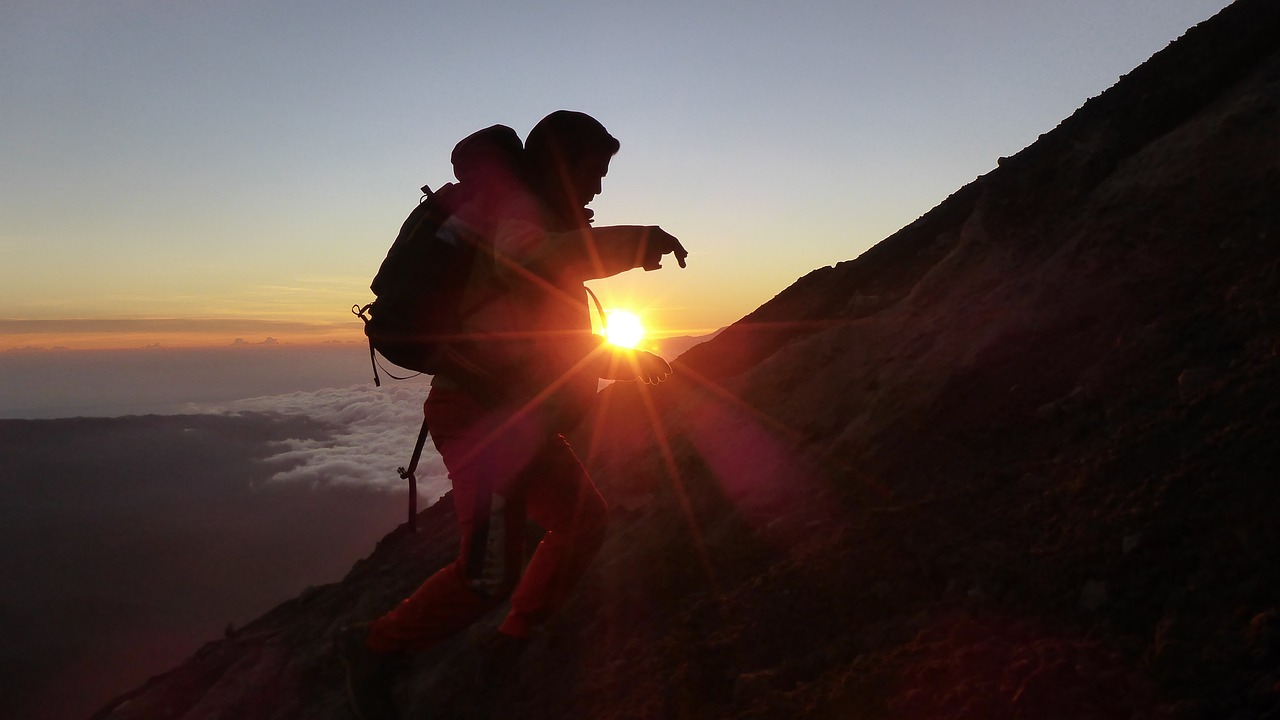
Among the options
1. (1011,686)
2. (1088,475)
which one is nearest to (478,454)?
(1011,686)

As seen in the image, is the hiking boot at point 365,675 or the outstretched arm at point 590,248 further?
the hiking boot at point 365,675

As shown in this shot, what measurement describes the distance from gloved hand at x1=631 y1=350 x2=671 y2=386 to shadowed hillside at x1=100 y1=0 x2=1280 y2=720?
1166mm

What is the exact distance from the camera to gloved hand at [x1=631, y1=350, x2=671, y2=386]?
4016 mm

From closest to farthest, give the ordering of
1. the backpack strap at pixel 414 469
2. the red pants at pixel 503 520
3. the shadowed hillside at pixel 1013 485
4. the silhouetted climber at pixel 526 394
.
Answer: the shadowed hillside at pixel 1013 485 → the silhouetted climber at pixel 526 394 → the red pants at pixel 503 520 → the backpack strap at pixel 414 469

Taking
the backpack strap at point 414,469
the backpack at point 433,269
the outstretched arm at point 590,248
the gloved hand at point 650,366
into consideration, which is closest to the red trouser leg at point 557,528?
the gloved hand at point 650,366

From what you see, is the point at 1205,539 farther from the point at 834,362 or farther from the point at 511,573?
the point at 834,362

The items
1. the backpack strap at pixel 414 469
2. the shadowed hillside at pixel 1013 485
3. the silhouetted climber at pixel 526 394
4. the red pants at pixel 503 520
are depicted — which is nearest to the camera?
the shadowed hillside at pixel 1013 485

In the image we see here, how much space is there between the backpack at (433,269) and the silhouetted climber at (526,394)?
3.5 inches

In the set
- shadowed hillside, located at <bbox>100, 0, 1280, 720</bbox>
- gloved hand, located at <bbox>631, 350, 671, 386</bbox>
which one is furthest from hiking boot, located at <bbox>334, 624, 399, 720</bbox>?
gloved hand, located at <bbox>631, 350, 671, 386</bbox>

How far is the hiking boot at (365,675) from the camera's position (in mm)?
4129

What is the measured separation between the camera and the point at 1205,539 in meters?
Result: 2.52

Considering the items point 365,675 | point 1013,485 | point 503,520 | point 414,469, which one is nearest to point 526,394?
point 503,520

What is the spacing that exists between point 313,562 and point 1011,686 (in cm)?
19919

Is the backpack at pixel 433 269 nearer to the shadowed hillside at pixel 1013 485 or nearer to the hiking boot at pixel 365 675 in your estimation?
the hiking boot at pixel 365 675
